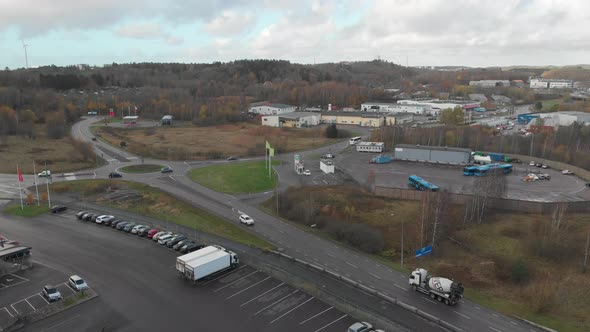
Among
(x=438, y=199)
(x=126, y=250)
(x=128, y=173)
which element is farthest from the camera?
(x=128, y=173)

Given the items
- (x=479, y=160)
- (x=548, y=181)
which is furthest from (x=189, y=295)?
(x=479, y=160)

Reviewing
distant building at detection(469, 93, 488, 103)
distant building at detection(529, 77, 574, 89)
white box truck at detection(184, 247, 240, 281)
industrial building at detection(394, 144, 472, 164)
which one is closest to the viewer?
white box truck at detection(184, 247, 240, 281)

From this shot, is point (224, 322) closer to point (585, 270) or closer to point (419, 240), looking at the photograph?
point (419, 240)

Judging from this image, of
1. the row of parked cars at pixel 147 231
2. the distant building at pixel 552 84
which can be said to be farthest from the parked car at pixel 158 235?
the distant building at pixel 552 84

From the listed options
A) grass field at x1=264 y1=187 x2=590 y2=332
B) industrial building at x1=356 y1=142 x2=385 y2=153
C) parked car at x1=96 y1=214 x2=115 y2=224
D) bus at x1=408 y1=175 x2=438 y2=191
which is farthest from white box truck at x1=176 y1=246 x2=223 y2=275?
industrial building at x1=356 y1=142 x2=385 y2=153

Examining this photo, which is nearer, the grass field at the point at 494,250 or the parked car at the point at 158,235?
the grass field at the point at 494,250

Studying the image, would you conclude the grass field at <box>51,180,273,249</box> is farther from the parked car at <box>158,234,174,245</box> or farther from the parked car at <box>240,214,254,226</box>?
the parked car at <box>158,234,174,245</box>

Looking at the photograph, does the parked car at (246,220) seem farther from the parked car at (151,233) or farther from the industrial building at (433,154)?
the industrial building at (433,154)
